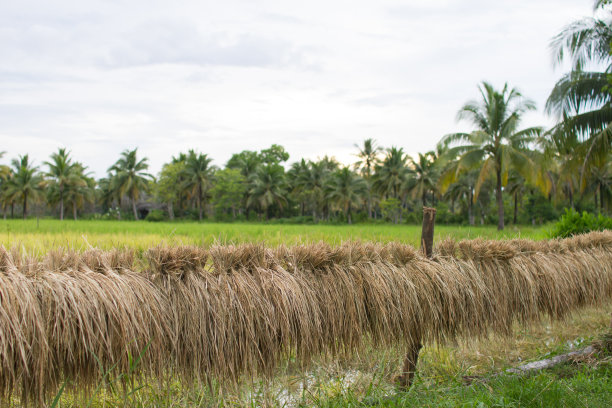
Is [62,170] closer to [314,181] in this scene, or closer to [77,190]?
[77,190]

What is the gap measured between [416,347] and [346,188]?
2957 cm

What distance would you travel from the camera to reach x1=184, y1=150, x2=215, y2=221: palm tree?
3544cm

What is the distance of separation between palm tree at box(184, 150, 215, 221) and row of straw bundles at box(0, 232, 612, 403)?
3346 centimetres

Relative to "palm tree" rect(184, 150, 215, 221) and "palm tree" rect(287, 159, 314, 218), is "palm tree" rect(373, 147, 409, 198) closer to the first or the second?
"palm tree" rect(287, 159, 314, 218)

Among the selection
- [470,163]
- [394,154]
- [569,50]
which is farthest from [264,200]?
[569,50]

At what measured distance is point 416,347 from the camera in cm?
289

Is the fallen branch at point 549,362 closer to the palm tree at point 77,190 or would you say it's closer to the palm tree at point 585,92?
the palm tree at point 585,92

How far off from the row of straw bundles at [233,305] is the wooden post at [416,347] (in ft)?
0.24

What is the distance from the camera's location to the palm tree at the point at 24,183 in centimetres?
3197

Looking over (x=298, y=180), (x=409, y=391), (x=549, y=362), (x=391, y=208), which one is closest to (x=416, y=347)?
(x=409, y=391)

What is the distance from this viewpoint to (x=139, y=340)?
195 centimetres

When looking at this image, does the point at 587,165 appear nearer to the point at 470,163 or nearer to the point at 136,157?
the point at 470,163

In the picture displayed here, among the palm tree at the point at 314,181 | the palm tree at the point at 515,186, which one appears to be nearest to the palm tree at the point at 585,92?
the palm tree at the point at 515,186

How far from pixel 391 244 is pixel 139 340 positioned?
1.72m
